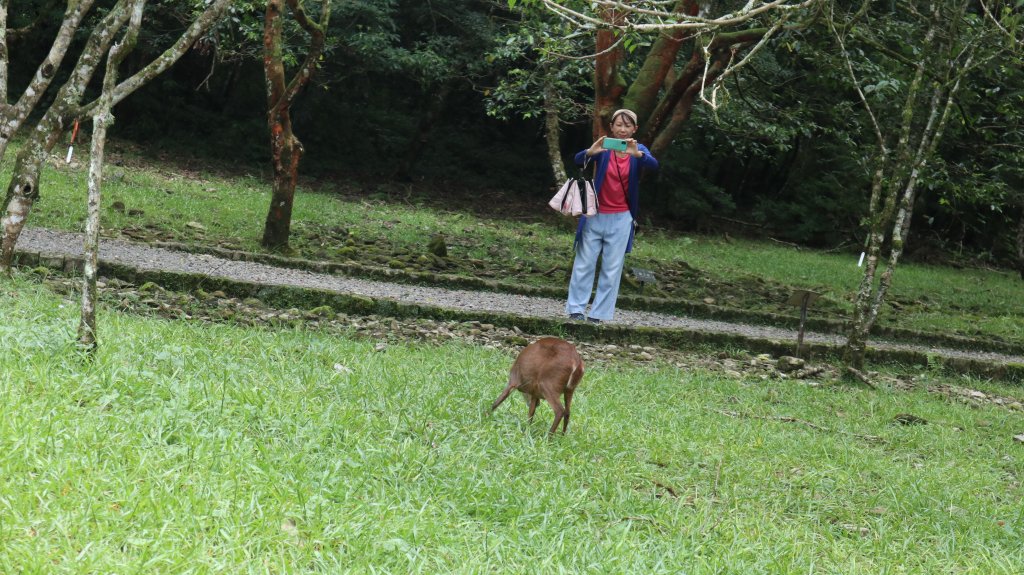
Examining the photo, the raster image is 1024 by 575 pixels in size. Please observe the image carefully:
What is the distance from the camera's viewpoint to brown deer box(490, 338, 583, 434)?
16.8 feet

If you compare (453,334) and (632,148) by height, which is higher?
(632,148)

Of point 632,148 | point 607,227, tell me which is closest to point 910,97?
point 632,148

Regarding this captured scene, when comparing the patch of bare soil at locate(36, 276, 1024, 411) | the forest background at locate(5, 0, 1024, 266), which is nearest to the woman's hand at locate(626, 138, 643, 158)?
the patch of bare soil at locate(36, 276, 1024, 411)

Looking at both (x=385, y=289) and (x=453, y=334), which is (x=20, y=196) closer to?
(x=453, y=334)

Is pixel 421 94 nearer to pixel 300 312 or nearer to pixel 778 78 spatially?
pixel 778 78

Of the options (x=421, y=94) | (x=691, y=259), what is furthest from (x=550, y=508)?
(x=421, y=94)

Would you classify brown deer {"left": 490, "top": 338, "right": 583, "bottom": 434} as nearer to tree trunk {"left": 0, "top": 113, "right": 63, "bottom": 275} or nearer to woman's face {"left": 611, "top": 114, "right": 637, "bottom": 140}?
woman's face {"left": 611, "top": 114, "right": 637, "bottom": 140}

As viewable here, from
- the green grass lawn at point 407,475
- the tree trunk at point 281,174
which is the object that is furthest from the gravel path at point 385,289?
the green grass lawn at point 407,475

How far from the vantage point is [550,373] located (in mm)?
5145

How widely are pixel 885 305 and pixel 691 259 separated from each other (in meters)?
3.96

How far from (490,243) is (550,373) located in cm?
1209

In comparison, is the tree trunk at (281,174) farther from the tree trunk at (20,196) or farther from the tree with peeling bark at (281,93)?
the tree trunk at (20,196)

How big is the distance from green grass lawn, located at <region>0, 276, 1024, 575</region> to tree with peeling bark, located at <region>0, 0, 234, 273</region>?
1.31m

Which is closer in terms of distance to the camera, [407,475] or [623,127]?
[407,475]
